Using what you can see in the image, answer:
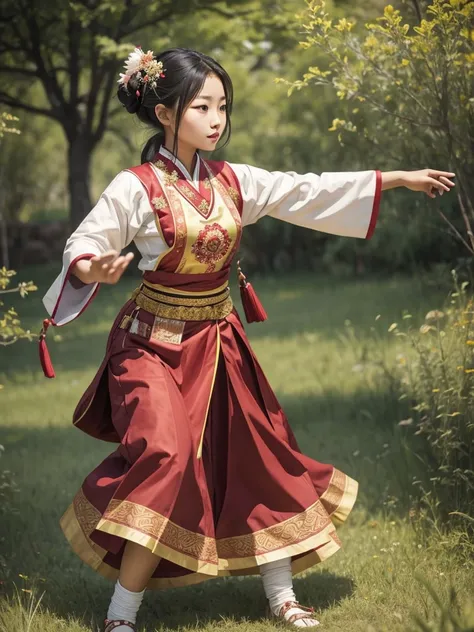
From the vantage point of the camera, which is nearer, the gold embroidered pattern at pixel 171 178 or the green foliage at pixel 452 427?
the gold embroidered pattern at pixel 171 178

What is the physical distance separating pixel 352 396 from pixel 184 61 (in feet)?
13.1

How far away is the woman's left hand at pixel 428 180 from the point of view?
150 inches

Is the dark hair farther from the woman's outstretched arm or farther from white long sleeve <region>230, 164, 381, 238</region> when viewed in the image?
the woman's outstretched arm

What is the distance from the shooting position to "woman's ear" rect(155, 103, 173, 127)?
376cm

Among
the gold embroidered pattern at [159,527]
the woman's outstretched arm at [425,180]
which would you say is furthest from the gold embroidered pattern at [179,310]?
the woman's outstretched arm at [425,180]

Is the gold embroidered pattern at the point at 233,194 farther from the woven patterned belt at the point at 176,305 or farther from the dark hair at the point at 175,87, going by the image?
the woven patterned belt at the point at 176,305

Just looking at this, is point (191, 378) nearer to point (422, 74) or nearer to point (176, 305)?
point (176, 305)

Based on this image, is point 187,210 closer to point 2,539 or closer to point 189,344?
point 189,344

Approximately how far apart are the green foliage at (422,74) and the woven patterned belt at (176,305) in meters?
1.14

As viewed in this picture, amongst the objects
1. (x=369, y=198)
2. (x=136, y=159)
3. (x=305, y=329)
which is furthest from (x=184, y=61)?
(x=136, y=159)

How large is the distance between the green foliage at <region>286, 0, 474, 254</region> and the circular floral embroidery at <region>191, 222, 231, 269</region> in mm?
1003

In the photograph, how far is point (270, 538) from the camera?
3691mm

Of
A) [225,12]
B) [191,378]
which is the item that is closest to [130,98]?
[191,378]

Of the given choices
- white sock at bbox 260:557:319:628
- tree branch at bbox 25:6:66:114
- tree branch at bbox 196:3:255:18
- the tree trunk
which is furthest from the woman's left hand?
the tree trunk
